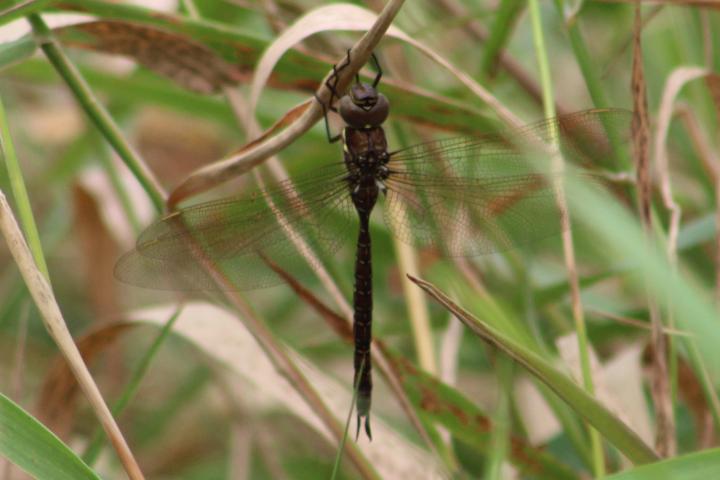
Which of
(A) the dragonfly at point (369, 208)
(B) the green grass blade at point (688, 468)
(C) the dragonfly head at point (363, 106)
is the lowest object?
(B) the green grass blade at point (688, 468)

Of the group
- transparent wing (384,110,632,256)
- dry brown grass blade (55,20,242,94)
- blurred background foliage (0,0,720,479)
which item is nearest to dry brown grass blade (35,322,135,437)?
blurred background foliage (0,0,720,479)

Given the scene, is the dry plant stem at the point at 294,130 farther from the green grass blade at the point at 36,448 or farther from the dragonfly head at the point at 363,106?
the green grass blade at the point at 36,448

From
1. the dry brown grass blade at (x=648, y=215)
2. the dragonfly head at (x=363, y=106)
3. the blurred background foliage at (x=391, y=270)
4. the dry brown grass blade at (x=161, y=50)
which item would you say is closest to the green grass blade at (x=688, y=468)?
the blurred background foliage at (x=391, y=270)

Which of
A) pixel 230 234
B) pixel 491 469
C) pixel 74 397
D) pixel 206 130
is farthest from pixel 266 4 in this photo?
pixel 206 130

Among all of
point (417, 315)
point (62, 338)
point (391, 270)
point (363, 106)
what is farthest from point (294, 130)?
point (391, 270)

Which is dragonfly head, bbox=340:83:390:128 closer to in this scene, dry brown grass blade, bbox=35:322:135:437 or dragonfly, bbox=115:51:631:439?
dragonfly, bbox=115:51:631:439

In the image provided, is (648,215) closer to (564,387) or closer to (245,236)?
(564,387)

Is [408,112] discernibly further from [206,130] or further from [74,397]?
[206,130]
